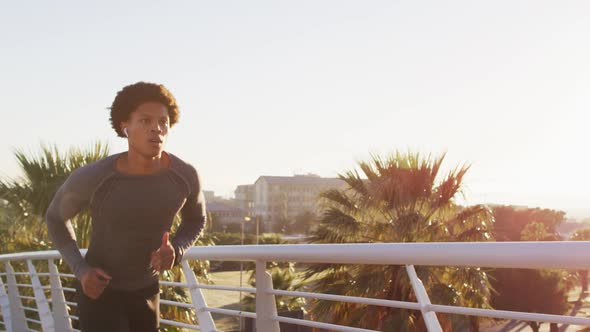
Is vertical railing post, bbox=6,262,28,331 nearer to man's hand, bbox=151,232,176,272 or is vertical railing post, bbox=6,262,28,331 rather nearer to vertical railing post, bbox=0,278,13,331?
vertical railing post, bbox=0,278,13,331

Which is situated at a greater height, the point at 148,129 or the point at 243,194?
the point at 243,194

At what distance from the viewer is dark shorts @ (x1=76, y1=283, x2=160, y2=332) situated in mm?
2564

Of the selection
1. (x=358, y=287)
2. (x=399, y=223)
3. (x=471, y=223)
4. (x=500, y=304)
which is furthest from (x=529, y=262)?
(x=500, y=304)

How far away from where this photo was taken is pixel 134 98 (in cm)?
260

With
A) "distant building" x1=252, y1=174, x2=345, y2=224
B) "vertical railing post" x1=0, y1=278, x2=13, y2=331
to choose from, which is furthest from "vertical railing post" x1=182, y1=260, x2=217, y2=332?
"distant building" x1=252, y1=174, x2=345, y2=224

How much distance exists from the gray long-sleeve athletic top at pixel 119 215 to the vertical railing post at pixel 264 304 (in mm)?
410

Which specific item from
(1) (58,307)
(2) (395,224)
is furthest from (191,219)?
(2) (395,224)

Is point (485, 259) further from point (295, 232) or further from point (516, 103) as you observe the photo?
point (295, 232)

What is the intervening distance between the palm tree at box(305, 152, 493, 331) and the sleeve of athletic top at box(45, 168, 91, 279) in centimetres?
813

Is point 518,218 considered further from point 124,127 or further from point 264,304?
point 124,127

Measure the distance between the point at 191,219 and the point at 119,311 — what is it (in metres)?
0.51

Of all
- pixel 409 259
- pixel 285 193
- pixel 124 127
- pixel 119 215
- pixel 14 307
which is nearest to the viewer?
pixel 409 259

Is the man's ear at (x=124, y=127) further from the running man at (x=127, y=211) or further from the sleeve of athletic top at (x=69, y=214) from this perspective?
the sleeve of athletic top at (x=69, y=214)

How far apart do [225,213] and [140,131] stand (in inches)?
4381
